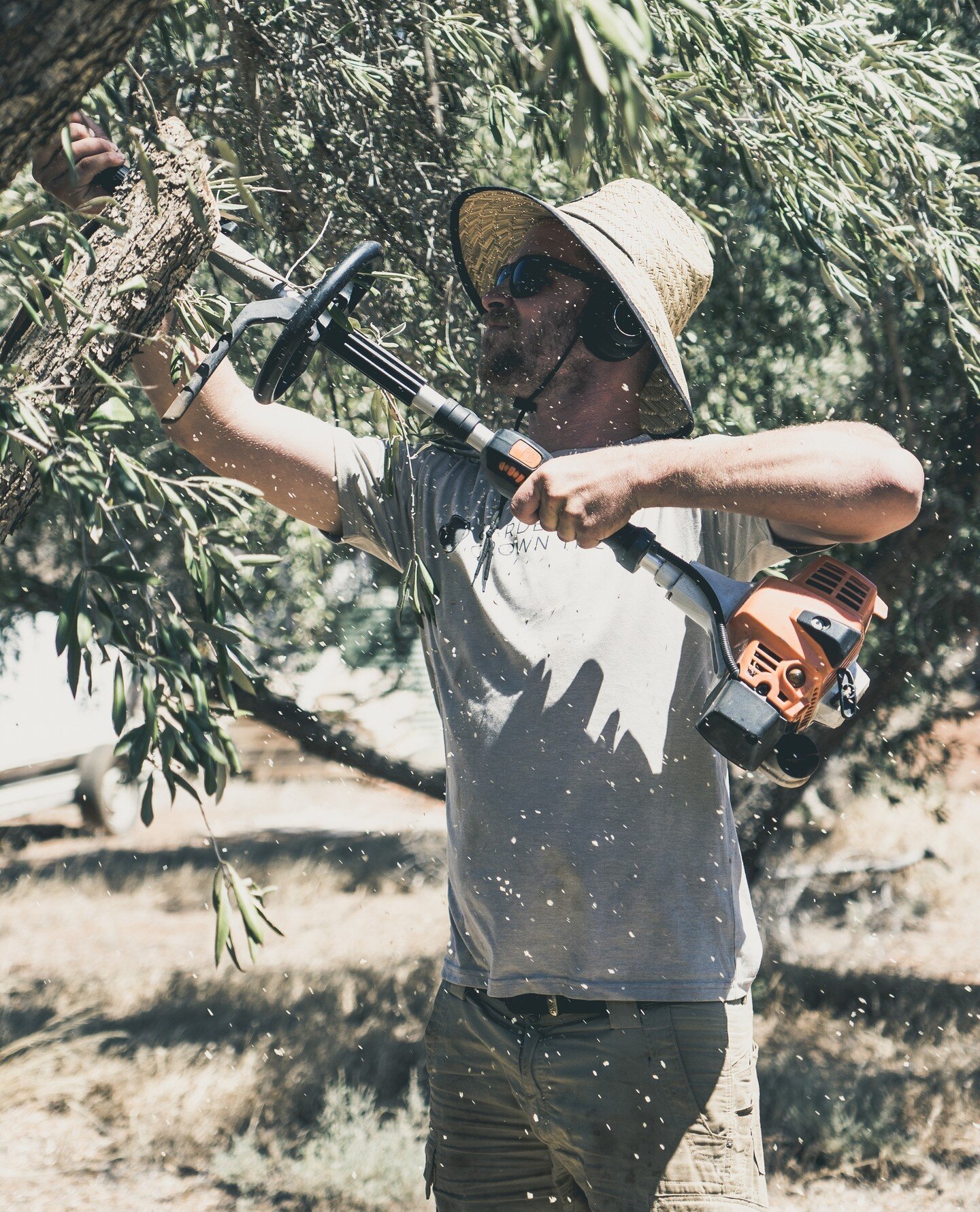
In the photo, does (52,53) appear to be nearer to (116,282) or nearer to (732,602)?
(116,282)

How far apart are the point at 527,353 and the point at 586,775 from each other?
0.87 m

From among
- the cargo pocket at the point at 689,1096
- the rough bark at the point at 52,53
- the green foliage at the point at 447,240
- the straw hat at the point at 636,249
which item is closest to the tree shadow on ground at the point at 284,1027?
the green foliage at the point at 447,240

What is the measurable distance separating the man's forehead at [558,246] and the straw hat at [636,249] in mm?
38

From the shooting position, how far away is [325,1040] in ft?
20.8

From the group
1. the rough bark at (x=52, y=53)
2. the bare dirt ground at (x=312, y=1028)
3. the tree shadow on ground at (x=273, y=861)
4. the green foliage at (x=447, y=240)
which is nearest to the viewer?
the rough bark at (x=52, y=53)

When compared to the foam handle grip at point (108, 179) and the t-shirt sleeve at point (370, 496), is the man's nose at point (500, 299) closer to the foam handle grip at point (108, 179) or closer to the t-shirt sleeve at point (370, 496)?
the t-shirt sleeve at point (370, 496)

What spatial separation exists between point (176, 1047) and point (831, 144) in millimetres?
5763

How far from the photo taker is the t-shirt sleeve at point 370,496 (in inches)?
88.8

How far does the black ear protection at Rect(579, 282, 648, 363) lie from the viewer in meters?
2.23

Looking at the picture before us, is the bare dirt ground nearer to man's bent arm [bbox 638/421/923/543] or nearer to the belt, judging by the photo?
the belt

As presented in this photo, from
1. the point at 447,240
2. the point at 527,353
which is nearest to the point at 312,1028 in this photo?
the point at 447,240

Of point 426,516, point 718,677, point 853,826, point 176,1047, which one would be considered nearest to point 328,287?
point 426,516

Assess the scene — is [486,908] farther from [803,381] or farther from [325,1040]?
[325,1040]

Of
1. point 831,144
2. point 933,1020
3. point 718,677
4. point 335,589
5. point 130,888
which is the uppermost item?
point 831,144
